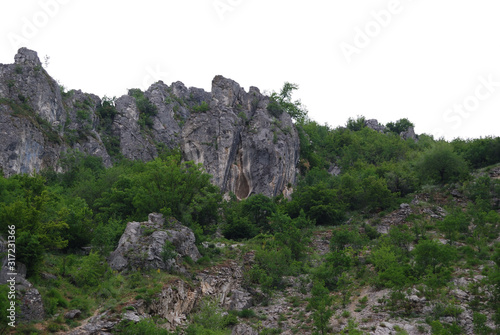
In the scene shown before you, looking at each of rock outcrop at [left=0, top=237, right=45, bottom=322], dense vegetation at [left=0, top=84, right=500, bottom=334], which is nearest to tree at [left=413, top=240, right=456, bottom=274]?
dense vegetation at [left=0, top=84, right=500, bottom=334]

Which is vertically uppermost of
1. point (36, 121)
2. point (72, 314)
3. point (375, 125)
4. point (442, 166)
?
point (375, 125)

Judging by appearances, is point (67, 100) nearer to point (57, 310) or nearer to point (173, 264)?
point (173, 264)

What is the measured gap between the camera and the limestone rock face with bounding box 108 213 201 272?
25.5 metres

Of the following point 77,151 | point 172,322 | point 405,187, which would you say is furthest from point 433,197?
point 77,151

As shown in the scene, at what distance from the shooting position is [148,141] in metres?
68.0

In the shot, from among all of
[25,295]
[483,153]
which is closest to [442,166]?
[483,153]

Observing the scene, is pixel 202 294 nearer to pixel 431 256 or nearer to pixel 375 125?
pixel 431 256

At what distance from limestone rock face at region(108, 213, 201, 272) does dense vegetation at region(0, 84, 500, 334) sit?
1.09 metres

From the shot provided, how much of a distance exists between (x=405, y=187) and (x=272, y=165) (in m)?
17.8

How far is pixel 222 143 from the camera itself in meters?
54.8

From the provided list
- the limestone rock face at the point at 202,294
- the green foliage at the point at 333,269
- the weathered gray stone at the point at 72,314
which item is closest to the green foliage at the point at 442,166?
the green foliage at the point at 333,269

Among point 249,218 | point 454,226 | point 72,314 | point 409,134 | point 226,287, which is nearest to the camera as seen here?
point 72,314

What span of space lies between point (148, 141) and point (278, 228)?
37.2 m

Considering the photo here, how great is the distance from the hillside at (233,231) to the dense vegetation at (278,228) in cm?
14
